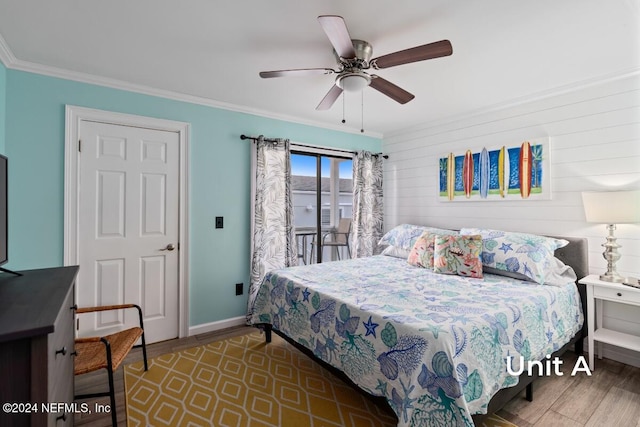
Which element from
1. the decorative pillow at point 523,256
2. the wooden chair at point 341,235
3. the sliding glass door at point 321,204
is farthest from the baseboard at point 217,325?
the decorative pillow at point 523,256

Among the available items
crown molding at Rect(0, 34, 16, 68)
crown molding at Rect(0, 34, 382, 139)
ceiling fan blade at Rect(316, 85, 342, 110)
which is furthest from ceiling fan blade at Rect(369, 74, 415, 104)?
crown molding at Rect(0, 34, 16, 68)

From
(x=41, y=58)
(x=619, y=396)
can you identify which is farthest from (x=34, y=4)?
(x=619, y=396)

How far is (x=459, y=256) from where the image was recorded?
284cm

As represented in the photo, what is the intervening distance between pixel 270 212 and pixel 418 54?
2330 mm

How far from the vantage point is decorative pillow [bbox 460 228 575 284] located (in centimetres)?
255

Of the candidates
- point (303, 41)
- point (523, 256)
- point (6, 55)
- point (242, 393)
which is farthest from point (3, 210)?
point (523, 256)

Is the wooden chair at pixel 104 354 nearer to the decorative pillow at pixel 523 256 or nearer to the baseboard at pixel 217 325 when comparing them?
the baseboard at pixel 217 325

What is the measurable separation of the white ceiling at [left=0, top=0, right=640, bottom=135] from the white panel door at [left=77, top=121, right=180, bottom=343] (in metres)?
0.59

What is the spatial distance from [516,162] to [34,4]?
3.98 metres

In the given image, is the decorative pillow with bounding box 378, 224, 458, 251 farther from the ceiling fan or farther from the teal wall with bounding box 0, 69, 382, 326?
the ceiling fan

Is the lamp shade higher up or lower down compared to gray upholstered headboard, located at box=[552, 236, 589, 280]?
higher up

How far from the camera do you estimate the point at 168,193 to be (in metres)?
3.03

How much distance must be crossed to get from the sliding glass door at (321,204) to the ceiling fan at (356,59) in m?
1.55

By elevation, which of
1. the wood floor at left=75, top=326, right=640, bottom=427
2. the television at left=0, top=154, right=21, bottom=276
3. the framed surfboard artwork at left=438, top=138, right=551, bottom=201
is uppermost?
the framed surfboard artwork at left=438, top=138, right=551, bottom=201
